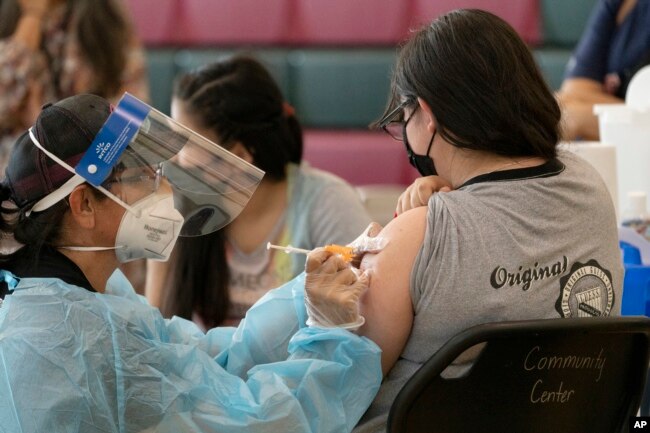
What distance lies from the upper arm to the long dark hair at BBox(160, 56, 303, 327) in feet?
2.57

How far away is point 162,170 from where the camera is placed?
142 cm

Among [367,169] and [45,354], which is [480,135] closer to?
[45,354]

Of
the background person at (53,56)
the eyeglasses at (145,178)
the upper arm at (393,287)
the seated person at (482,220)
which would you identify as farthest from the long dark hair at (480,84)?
the background person at (53,56)

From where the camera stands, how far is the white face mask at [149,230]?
1414 mm

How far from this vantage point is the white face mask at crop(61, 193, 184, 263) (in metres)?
1.41

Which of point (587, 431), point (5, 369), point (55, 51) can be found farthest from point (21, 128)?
point (587, 431)

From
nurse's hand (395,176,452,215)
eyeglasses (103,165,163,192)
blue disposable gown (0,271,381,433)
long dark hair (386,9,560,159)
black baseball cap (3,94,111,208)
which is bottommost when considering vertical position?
blue disposable gown (0,271,381,433)

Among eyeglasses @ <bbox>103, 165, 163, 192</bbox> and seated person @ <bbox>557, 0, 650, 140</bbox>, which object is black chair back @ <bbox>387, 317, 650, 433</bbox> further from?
seated person @ <bbox>557, 0, 650, 140</bbox>

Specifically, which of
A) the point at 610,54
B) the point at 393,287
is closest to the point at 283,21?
the point at 610,54

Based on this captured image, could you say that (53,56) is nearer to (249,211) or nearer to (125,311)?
(249,211)

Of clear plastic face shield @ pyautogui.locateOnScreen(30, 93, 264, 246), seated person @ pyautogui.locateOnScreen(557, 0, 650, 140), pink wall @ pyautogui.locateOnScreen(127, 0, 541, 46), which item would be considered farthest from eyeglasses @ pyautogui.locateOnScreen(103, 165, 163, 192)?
pink wall @ pyautogui.locateOnScreen(127, 0, 541, 46)

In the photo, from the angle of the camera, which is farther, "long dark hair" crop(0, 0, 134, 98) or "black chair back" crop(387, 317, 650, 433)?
"long dark hair" crop(0, 0, 134, 98)

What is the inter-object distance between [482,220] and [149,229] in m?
0.51

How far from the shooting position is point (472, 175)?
1.38 metres
